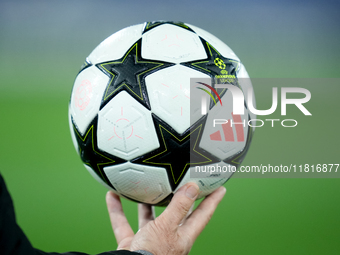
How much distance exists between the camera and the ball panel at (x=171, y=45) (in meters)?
0.75

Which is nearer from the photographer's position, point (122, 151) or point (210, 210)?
point (122, 151)

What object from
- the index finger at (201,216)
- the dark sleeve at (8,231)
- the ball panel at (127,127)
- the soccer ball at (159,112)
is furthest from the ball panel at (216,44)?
the dark sleeve at (8,231)

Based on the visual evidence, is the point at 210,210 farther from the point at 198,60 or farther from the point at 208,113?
the point at 198,60

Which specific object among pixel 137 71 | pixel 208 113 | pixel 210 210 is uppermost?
pixel 137 71

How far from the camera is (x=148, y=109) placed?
714mm

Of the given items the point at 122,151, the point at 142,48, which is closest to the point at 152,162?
the point at 122,151

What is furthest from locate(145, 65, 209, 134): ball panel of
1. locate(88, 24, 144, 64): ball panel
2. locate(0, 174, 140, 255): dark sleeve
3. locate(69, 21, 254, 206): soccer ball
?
locate(0, 174, 140, 255): dark sleeve

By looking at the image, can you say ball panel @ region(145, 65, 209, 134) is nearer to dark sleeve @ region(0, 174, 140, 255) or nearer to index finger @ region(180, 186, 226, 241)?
index finger @ region(180, 186, 226, 241)

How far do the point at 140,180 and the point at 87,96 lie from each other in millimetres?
243

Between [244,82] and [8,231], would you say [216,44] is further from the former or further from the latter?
[8,231]

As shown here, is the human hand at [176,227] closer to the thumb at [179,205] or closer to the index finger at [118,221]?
the thumb at [179,205]

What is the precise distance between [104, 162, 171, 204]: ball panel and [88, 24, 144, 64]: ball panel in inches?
10.6

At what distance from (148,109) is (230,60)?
265 mm

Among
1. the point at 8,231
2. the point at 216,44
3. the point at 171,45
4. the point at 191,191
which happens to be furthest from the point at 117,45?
the point at 8,231
